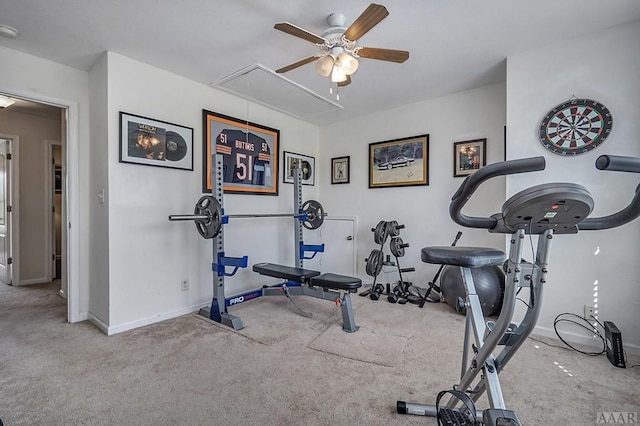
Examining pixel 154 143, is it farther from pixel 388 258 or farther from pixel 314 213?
pixel 388 258

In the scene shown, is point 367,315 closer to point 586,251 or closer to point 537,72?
point 586,251

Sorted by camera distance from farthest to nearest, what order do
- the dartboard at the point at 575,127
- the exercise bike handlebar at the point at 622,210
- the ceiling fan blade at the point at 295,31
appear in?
the dartboard at the point at 575,127, the ceiling fan blade at the point at 295,31, the exercise bike handlebar at the point at 622,210

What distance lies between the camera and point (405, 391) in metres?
1.77

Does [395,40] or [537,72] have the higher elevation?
[395,40]

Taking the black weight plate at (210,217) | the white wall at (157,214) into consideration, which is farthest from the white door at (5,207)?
the black weight plate at (210,217)

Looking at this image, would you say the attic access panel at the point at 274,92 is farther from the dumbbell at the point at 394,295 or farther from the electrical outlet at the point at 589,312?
the electrical outlet at the point at 589,312

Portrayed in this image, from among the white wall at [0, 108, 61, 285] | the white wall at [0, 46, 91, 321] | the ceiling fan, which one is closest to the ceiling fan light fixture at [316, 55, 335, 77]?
the ceiling fan

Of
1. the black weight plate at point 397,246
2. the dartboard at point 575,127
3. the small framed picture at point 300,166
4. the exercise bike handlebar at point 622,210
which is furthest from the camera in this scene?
the small framed picture at point 300,166

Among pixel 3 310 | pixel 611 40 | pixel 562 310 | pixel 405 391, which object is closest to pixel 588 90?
pixel 611 40

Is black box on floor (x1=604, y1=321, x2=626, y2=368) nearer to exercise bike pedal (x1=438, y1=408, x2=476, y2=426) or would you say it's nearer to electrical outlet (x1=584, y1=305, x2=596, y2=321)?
electrical outlet (x1=584, y1=305, x2=596, y2=321)

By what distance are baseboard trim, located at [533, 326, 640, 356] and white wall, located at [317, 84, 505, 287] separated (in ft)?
3.08

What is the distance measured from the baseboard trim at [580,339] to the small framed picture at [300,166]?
3.20m

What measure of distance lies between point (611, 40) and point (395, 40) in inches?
63.6

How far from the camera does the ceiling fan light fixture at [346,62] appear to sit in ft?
6.81
